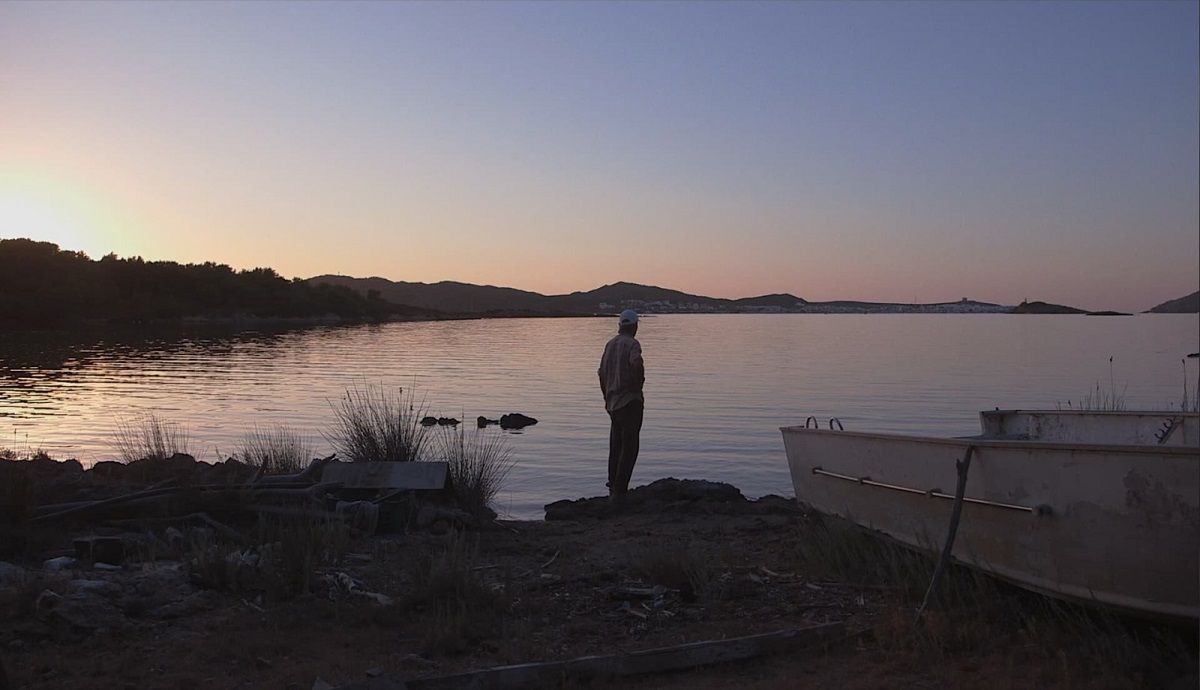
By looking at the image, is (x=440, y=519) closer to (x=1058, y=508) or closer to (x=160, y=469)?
(x=160, y=469)

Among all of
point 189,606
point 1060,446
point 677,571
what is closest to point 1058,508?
point 1060,446

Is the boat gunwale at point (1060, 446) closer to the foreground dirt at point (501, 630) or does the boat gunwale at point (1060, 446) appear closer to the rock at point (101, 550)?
the foreground dirt at point (501, 630)

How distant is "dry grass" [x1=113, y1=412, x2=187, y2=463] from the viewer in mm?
12695

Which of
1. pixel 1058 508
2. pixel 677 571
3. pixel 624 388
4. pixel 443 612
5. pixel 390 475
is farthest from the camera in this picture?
pixel 624 388

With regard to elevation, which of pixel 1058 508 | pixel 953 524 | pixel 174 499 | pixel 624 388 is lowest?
pixel 174 499

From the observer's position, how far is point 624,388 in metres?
10.4

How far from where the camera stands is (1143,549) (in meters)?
5.23

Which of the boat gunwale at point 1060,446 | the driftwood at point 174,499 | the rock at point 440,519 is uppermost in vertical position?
the boat gunwale at point 1060,446

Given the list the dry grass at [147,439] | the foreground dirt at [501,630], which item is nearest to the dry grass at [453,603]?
the foreground dirt at [501,630]

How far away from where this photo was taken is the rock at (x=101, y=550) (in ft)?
22.3

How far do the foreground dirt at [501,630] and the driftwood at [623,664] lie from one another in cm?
8

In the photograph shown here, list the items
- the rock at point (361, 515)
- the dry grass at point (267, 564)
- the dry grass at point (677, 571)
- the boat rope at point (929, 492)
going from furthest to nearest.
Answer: the rock at point (361, 515) < the dry grass at point (677, 571) < the dry grass at point (267, 564) < the boat rope at point (929, 492)

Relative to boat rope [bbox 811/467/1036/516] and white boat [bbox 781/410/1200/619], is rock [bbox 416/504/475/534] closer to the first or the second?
boat rope [bbox 811/467/1036/516]

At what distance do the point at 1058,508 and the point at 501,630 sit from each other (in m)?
3.34
